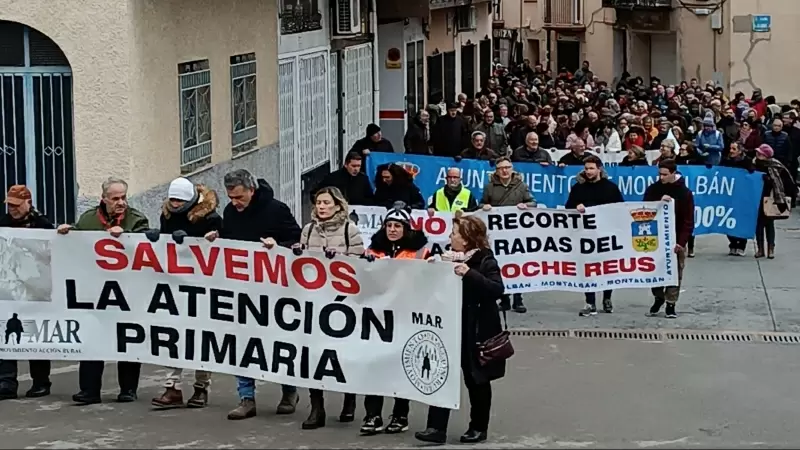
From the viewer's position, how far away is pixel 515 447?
920 cm

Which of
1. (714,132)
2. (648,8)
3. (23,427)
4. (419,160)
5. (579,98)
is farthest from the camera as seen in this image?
(648,8)

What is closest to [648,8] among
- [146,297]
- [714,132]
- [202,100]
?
[714,132]

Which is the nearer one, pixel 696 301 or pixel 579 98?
pixel 696 301

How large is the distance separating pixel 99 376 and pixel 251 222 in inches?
63.5

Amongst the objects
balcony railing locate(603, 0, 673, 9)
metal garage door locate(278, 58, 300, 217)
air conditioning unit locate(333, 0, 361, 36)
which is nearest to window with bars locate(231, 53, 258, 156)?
metal garage door locate(278, 58, 300, 217)

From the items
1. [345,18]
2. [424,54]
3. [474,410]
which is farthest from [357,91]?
[474,410]

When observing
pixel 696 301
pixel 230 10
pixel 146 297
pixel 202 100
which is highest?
pixel 230 10

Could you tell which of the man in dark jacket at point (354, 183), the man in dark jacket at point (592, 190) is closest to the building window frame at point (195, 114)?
the man in dark jacket at point (354, 183)

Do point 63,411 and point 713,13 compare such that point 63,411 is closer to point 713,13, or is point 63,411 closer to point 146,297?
point 146,297

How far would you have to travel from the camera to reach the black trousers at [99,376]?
10.2 m

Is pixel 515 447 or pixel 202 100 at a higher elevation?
pixel 202 100

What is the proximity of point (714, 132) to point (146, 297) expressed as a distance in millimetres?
13751

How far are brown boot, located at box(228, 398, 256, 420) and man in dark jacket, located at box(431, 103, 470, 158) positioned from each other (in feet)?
43.8

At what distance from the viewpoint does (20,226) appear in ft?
33.8
